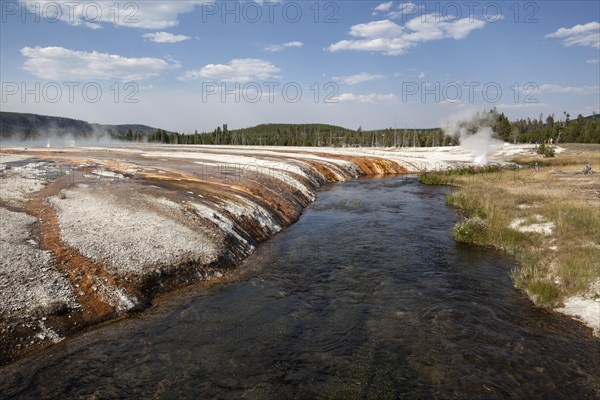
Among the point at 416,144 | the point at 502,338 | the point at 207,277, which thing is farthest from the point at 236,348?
the point at 416,144

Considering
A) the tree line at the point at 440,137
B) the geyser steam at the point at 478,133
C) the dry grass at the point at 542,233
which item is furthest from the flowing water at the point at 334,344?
the tree line at the point at 440,137

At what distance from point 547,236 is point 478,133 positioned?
81626 mm

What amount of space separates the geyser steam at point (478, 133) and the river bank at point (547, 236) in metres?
41.7

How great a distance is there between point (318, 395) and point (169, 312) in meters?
5.24

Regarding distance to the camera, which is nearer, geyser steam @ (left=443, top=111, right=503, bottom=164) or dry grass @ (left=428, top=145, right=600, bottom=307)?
dry grass @ (left=428, top=145, right=600, bottom=307)

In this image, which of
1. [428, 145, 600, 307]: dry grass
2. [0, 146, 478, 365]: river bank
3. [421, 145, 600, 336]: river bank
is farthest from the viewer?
[428, 145, 600, 307]: dry grass

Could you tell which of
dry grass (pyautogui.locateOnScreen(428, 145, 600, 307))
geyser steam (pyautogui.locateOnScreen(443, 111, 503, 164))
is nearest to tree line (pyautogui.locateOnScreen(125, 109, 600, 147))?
geyser steam (pyautogui.locateOnScreen(443, 111, 503, 164))

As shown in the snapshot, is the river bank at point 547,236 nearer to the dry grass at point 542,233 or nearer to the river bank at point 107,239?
the dry grass at point 542,233

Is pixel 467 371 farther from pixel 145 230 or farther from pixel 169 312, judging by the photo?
pixel 145 230

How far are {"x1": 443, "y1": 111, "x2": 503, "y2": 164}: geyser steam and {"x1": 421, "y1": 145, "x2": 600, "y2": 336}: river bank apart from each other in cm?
4167

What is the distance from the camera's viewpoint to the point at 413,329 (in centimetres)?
959

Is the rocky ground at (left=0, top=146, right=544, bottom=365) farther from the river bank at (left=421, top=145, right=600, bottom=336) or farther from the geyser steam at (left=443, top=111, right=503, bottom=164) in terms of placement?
the geyser steam at (left=443, top=111, right=503, bottom=164)

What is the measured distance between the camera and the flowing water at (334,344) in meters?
7.41

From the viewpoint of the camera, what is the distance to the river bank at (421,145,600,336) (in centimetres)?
1102
